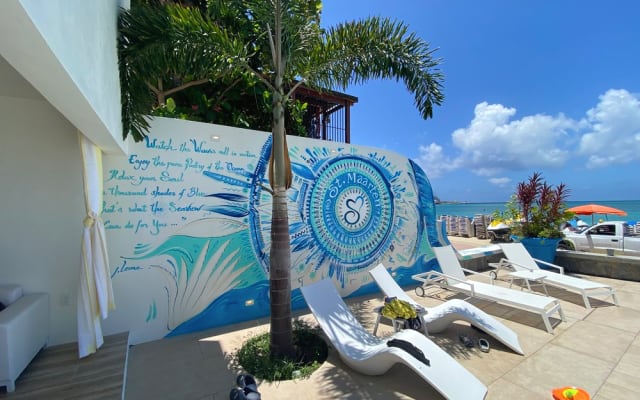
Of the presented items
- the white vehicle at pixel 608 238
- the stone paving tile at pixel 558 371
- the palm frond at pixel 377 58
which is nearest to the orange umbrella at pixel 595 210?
the white vehicle at pixel 608 238

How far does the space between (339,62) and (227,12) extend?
6.60 feet

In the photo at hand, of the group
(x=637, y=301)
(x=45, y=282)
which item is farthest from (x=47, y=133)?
(x=637, y=301)

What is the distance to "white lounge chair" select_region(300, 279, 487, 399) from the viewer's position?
3098 millimetres

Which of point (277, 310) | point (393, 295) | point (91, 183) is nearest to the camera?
point (91, 183)

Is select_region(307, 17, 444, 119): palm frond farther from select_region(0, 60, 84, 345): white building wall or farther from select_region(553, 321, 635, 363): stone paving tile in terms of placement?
select_region(553, 321, 635, 363): stone paving tile

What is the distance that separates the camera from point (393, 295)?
5.55 meters

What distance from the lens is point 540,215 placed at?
30.4ft

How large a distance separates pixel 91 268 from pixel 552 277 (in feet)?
30.9

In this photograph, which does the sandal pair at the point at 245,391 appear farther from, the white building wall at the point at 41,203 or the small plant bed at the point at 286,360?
the white building wall at the point at 41,203

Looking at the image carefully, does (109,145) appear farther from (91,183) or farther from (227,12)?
(227,12)

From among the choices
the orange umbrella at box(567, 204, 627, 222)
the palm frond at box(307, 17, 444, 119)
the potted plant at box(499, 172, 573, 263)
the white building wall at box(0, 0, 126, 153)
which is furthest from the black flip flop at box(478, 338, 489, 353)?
the orange umbrella at box(567, 204, 627, 222)

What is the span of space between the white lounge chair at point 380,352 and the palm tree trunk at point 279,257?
1.79 feet

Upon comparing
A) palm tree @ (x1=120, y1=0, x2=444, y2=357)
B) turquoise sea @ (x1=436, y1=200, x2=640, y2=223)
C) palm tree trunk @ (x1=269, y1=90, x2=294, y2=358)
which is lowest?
turquoise sea @ (x1=436, y1=200, x2=640, y2=223)

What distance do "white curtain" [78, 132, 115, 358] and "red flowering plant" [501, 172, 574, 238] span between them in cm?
1137
